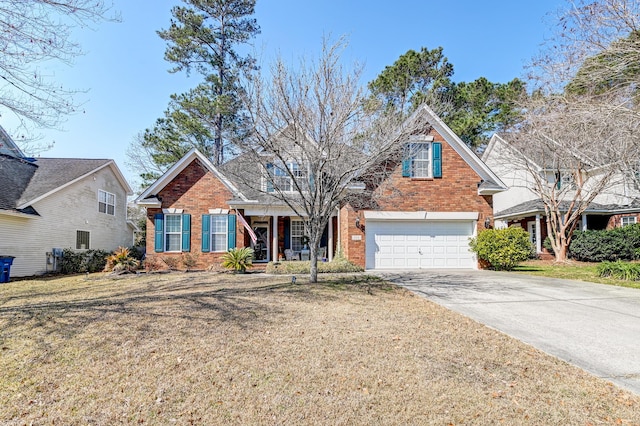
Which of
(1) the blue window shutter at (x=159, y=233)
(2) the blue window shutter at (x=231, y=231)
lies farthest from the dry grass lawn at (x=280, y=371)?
(2) the blue window shutter at (x=231, y=231)

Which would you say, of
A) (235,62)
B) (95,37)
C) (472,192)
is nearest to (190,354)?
(95,37)

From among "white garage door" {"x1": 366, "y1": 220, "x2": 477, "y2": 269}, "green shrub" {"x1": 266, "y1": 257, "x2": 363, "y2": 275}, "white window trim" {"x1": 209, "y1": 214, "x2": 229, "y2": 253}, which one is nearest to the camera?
"green shrub" {"x1": 266, "y1": 257, "x2": 363, "y2": 275}

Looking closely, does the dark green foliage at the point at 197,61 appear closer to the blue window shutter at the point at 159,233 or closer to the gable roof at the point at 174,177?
the gable roof at the point at 174,177

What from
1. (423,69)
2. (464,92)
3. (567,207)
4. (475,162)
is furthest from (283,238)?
(464,92)

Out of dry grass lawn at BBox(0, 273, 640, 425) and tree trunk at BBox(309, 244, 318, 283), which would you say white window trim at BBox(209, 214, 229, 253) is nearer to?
tree trunk at BBox(309, 244, 318, 283)

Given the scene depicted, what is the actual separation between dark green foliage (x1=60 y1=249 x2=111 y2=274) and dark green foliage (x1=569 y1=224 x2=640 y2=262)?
25220 millimetres

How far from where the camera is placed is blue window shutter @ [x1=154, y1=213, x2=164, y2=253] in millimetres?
15211

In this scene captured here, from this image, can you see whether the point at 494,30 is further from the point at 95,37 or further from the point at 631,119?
the point at 95,37

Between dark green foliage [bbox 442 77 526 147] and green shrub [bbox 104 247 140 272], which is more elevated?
dark green foliage [bbox 442 77 526 147]

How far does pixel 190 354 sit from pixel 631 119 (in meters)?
11.0

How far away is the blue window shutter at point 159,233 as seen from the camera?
1521 cm

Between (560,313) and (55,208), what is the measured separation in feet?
65.6

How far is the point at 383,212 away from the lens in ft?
47.7

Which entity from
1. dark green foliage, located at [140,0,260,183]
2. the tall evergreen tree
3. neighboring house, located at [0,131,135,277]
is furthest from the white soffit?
neighboring house, located at [0,131,135,277]
